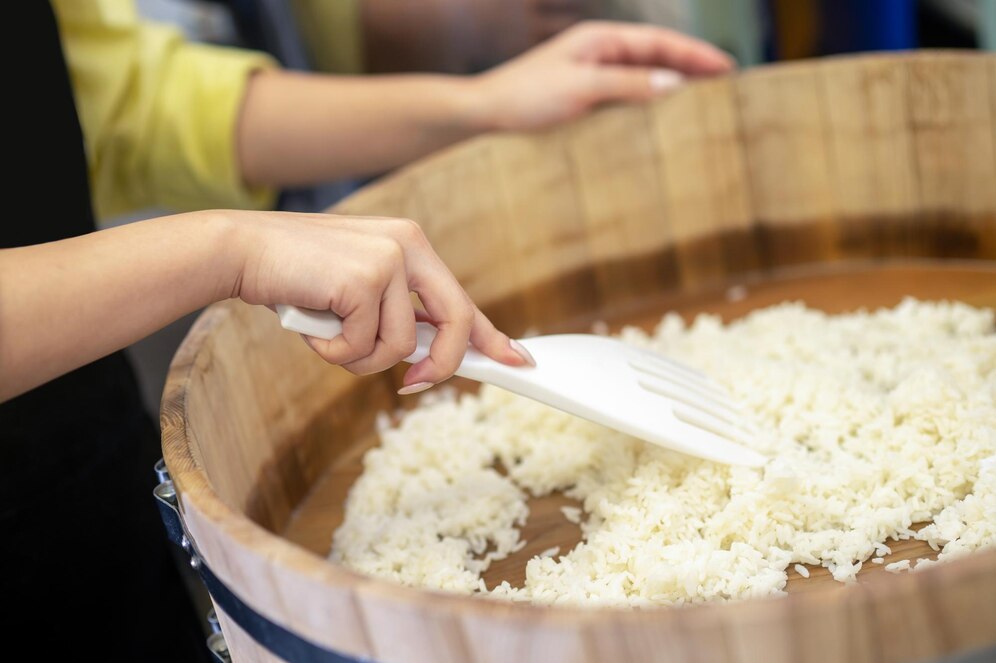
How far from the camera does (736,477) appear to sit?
0.97 meters

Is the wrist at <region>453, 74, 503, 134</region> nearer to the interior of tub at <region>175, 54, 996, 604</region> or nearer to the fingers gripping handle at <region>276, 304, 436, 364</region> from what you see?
the interior of tub at <region>175, 54, 996, 604</region>

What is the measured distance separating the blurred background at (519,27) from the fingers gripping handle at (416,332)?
1.31 metres

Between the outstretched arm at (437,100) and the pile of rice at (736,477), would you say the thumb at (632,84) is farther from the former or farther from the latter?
the pile of rice at (736,477)

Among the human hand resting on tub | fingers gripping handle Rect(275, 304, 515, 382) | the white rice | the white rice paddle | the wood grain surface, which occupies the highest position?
the human hand resting on tub

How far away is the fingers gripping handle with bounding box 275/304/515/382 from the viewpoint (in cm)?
82

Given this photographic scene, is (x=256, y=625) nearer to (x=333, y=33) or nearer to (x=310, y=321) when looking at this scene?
(x=310, y=321)

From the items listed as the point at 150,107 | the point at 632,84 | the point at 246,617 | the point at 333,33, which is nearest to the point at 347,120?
the point at 150,107

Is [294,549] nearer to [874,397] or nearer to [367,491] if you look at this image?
[367,491]

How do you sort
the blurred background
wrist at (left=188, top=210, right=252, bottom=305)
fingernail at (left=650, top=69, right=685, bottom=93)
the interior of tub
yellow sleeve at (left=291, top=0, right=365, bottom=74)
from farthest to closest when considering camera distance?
yellow sleeve at (left=291, top=0, right=365, bottom=74) < the blurred background < fingernail at (left=650, top=69, right=685, bottom=93) < the interior of tub < wrist at (left=188, top=210, right=252, bottom=305)

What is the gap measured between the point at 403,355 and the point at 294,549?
0.24m

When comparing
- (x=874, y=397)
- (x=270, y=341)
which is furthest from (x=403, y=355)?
(x=874, y=397)

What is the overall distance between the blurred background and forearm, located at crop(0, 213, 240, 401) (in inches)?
55.8

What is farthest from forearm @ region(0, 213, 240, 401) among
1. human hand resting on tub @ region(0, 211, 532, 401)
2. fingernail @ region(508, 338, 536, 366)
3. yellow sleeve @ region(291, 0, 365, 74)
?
yellow sleeve @ region(291, 0, 365, 74)

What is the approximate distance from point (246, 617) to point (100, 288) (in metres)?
0.29
